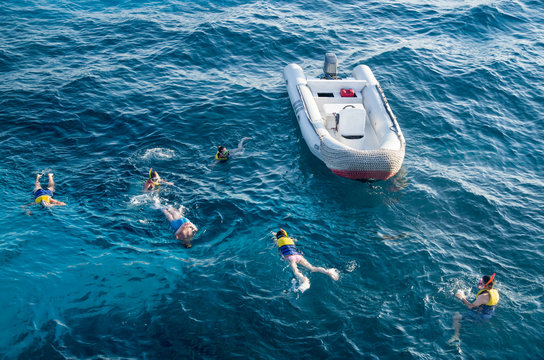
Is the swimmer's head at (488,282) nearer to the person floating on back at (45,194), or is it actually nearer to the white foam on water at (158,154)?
the white foam on water at (158,154)

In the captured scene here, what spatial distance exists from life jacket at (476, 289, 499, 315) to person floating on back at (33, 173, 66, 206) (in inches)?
454

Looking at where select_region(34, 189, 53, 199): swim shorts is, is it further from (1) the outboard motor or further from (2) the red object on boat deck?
(1) the outboard motor

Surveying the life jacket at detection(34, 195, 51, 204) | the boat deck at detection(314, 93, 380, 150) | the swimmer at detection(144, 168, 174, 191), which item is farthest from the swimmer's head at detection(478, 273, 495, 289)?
the life jacket at detection(34, 195, 51, 204)

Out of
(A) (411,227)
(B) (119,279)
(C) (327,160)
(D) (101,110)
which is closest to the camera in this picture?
(B) (119,279)

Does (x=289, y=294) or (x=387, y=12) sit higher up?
(x=387, y=12)

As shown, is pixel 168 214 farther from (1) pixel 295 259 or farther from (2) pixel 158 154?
(1) pixel 295 259

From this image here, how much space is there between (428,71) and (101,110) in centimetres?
1471

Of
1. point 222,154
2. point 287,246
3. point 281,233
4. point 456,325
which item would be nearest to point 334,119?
point 222,154

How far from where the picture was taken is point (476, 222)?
41.1 feet

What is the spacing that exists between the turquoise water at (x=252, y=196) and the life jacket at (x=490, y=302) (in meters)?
0.31

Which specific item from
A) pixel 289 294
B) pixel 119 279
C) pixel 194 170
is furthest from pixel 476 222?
pixel 119 279

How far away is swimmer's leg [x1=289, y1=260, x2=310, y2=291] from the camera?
404 inches

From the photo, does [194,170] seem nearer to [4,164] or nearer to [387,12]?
[4,164]

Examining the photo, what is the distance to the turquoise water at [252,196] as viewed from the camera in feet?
31.1
